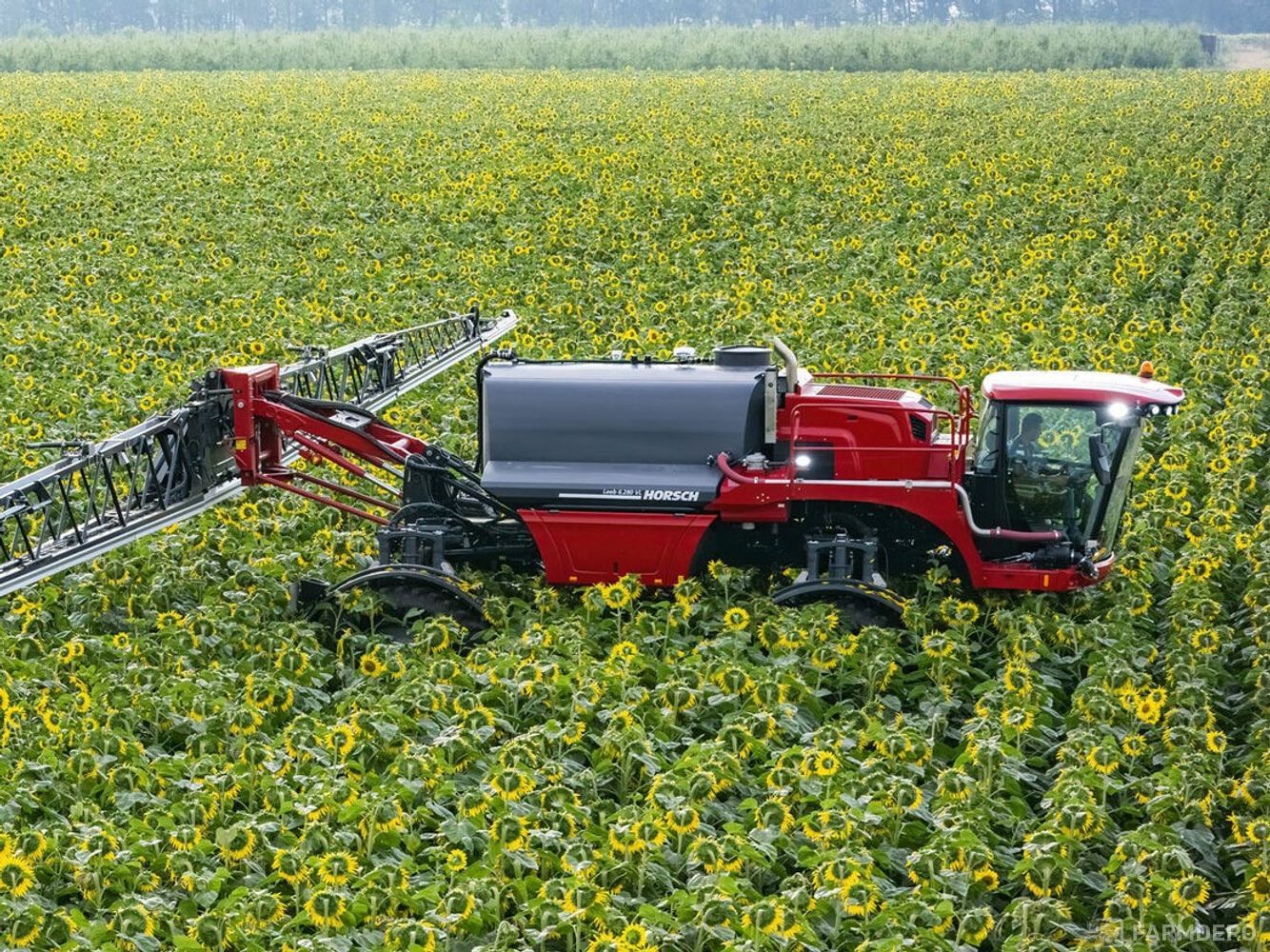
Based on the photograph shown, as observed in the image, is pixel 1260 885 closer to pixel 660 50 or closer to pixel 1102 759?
pixel 1102 759

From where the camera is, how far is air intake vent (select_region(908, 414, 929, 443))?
10.8 m

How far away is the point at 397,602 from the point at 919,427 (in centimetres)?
330

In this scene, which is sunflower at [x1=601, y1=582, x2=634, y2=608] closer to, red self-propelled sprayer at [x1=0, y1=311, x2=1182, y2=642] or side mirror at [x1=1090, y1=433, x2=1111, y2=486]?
red self-propelled sprayer at [x1=0, y1=311, x2=1182, y2=642]

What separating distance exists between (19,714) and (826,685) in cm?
397

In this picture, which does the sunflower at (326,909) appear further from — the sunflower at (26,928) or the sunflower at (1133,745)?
the sunflower at (1133,745)

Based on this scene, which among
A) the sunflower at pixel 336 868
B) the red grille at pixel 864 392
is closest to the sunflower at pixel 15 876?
the sunflower at pixel 336 868

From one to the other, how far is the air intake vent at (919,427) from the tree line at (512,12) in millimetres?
108308

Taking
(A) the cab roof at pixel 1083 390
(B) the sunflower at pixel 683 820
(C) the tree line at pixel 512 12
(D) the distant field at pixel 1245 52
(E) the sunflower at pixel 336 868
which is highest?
(A) the cab roof at pixel 1083 390

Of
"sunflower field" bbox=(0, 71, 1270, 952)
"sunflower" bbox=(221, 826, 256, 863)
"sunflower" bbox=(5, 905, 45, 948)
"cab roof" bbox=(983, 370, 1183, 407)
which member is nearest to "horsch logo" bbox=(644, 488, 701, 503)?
"sunflower field" bbox=(0, 71, 1270, 952)

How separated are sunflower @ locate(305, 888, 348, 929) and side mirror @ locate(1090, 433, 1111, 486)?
535 cm

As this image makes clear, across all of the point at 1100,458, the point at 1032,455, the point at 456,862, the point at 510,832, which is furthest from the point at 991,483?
the point at 456,862

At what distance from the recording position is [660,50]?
190 feet

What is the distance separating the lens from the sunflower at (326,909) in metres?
6.48

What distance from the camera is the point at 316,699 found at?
29.8 feet
